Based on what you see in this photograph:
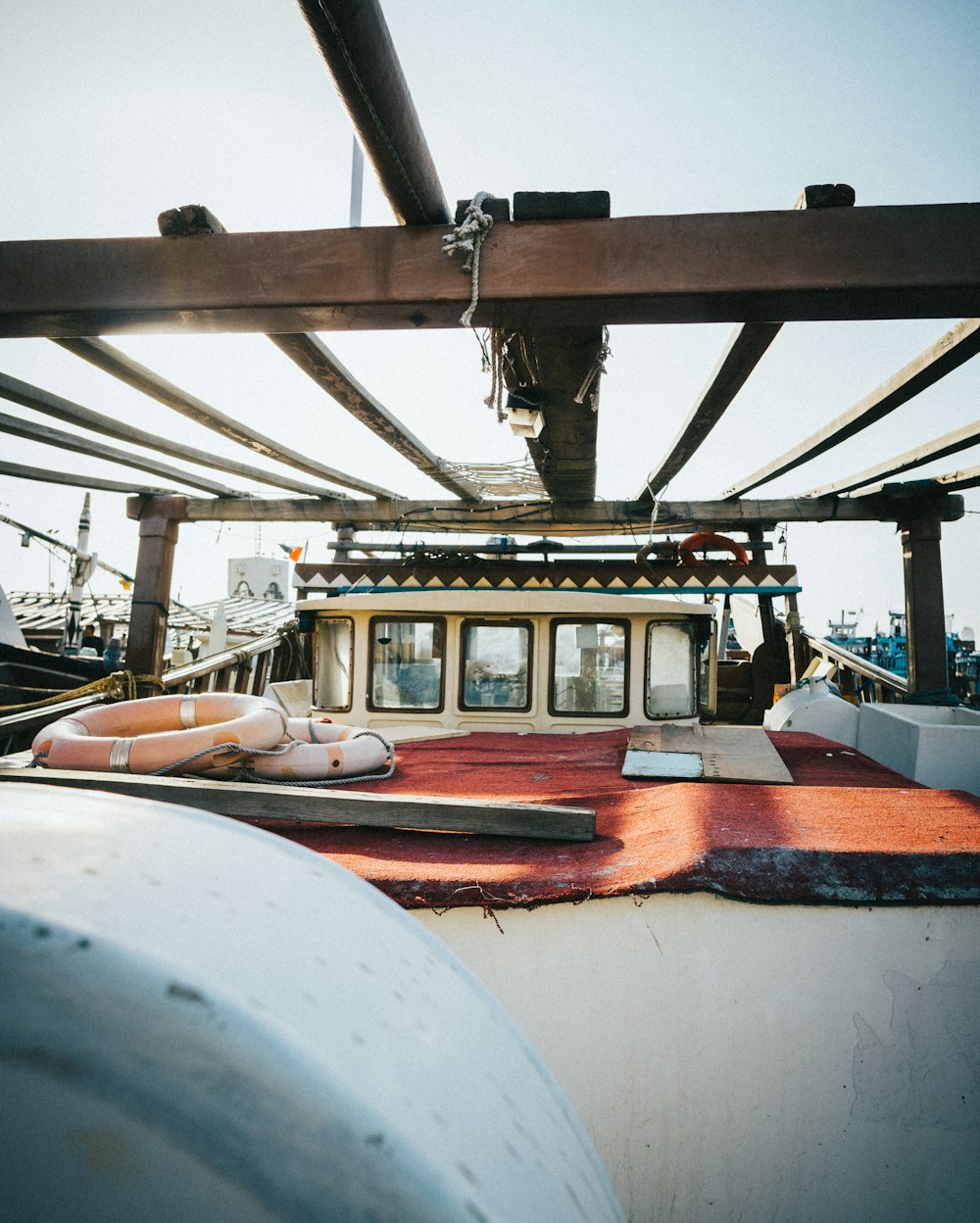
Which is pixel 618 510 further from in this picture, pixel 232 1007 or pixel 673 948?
pixel 232 1007

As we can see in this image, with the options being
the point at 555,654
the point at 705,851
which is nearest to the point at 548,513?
the point at 555,654

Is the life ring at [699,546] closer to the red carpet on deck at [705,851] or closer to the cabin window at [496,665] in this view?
the cabin window at [496,665]

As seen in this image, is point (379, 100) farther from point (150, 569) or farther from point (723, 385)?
point (150, 569)

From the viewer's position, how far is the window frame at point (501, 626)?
6.29 meters

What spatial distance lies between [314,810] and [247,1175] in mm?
2311

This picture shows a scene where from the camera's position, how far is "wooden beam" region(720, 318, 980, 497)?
3.49 m

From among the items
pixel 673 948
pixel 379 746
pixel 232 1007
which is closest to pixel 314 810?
pixel 379 746

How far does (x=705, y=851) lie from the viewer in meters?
2.14

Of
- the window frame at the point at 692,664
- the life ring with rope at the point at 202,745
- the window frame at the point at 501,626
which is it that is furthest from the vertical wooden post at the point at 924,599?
the life ring with rope at the point at 202,745

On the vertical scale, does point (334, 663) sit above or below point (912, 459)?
below

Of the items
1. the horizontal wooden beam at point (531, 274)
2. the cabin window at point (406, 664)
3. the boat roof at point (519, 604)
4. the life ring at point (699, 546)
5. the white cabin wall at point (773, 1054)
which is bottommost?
the white cabin wall at point (773, 1054)

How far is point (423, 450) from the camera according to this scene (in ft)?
19.7

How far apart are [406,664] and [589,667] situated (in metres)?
1.69

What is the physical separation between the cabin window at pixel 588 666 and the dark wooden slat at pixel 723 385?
1.59 m
